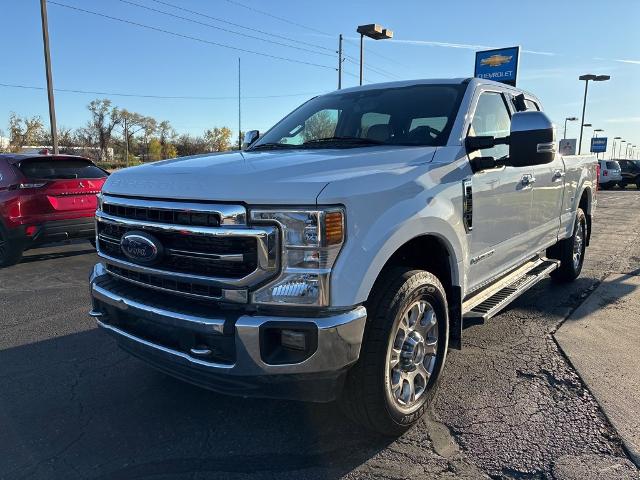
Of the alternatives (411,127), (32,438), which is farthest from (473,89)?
(32,438)

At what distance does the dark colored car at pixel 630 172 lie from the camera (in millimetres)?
33281

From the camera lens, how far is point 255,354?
7.79 feet

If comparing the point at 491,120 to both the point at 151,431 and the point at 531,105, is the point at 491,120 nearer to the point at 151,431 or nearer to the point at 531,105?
the point at 531,105

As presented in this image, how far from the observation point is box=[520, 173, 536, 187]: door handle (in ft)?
13.8

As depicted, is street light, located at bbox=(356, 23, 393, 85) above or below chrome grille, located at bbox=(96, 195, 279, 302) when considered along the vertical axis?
above

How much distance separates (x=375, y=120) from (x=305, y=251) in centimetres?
189

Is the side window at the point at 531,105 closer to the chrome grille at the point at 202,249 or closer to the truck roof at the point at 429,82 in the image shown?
the truck roof at the point at 429,82

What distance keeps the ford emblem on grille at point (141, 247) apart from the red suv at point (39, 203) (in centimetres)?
524

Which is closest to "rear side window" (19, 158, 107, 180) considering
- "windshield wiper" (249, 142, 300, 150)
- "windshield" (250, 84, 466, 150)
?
"windshield" (250, 84, 466, 150)

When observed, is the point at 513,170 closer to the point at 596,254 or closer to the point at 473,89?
the point at 473,89

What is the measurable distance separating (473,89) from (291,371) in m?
2.60

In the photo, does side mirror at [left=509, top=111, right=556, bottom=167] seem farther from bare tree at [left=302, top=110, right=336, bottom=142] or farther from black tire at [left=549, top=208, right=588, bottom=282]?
black tire at [left=549, top=208, right=588, bottom=282]

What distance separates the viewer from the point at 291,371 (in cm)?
240

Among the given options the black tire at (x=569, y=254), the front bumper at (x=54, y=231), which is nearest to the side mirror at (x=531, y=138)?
the black tire at (x=569, y=254)
